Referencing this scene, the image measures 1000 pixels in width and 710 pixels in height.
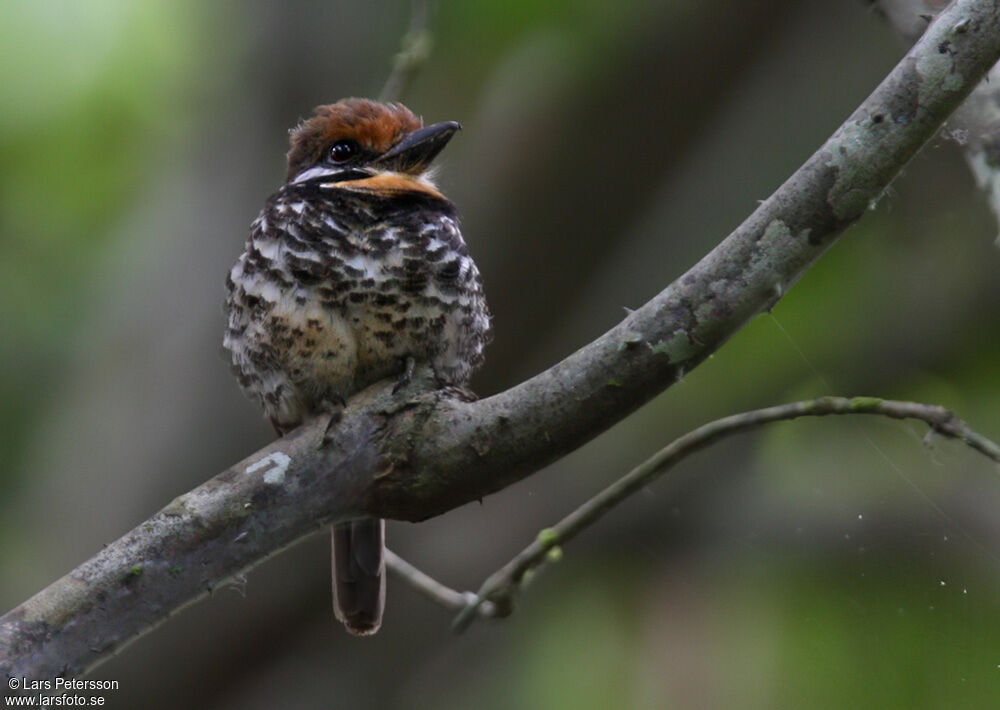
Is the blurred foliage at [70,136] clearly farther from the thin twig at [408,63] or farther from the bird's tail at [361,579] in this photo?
the bird's tail at [361,579]

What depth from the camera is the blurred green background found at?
11.2 feet

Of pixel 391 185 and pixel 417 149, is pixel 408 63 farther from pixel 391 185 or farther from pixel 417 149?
pixel 391 185

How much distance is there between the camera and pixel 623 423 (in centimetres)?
375

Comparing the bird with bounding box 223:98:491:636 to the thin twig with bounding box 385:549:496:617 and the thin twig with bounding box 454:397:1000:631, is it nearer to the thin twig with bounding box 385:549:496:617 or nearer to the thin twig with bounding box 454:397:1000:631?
the thin twig with bounding box 385:549:496:617

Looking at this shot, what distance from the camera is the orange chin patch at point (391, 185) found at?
111 inches

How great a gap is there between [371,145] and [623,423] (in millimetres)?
1190

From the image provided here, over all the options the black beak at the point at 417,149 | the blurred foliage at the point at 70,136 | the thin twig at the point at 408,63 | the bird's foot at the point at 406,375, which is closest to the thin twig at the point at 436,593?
the bird's foot at the point at 406,375

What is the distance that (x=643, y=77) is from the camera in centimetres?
351

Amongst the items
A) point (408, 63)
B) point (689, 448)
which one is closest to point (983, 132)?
point (689, 448)

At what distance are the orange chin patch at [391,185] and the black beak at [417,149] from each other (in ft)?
0.10

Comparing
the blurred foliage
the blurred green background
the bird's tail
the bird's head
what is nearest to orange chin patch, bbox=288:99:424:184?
the bird's head

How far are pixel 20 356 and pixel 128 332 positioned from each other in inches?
18.5

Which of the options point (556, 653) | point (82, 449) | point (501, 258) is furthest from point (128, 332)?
point (556, 653)

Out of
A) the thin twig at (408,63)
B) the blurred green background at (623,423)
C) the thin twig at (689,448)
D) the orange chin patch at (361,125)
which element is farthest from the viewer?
the blurred green background at (623,423)
